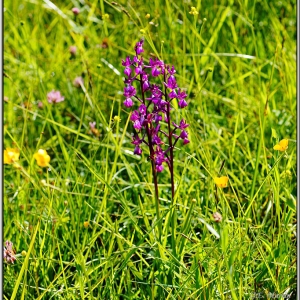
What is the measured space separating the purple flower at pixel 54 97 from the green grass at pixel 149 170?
0.20 ft

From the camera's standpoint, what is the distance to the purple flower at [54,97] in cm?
233

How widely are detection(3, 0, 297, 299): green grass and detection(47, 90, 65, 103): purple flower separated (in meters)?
0.06

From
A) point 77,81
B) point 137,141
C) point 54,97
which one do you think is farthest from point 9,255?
point 77,81

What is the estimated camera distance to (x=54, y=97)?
7.70ft

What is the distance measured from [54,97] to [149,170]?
1.92ft

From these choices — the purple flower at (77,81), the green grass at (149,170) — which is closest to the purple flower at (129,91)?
the green grass at (149,170)

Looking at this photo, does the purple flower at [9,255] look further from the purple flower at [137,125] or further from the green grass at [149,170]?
the purple flower at [137,125]

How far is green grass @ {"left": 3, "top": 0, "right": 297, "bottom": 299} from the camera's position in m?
1.56

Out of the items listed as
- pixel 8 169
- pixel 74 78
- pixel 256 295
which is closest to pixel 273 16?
pixel 74 78

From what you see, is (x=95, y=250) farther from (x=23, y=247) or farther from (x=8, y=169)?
(x=8, y=169)

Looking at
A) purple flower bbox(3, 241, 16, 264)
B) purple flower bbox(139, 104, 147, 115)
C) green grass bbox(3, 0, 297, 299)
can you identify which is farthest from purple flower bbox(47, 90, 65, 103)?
purple flower bbox(139, 104, 147, 115)

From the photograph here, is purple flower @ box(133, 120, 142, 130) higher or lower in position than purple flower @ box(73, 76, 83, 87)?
higher

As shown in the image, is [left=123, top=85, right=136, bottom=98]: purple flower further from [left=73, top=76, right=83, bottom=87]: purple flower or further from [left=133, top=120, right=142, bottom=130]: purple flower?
[left=73, top=76, right=83, bottom=87]: purple flower

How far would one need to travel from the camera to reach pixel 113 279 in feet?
5.07
